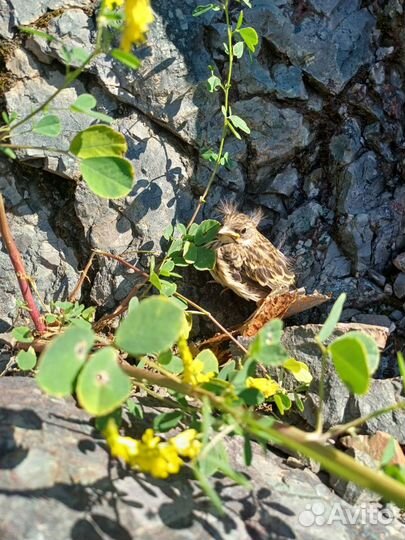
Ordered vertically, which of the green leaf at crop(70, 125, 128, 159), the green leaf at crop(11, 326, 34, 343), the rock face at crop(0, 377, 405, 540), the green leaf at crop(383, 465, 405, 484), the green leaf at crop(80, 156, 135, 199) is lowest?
the rock face at crop(0, 377, 405, 540)

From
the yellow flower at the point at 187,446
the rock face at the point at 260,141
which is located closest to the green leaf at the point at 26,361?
the yellow flower at the point at 187,446

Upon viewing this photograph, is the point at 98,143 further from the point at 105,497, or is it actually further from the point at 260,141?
the point at 260,141

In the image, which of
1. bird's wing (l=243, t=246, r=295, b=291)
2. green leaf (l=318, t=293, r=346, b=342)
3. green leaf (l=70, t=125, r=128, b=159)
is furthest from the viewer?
bird's wing (l=243, t=246, r=295, b=291)

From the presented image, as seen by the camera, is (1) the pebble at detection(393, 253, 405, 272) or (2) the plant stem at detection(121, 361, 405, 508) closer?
(2) the plant stem at detection(121, 361, 405, 508)

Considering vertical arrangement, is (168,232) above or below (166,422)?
above

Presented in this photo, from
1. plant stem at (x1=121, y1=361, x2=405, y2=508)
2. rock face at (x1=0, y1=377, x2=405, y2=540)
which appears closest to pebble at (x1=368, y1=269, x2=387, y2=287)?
rock face at (x1=0, y1=377, x2=405, y2=540)

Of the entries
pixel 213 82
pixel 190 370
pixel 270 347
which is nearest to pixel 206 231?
pixel 213 82

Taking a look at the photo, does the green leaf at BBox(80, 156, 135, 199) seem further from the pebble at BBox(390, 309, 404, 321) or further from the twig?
the pebble at BBox(390, 309, 404, 321)
